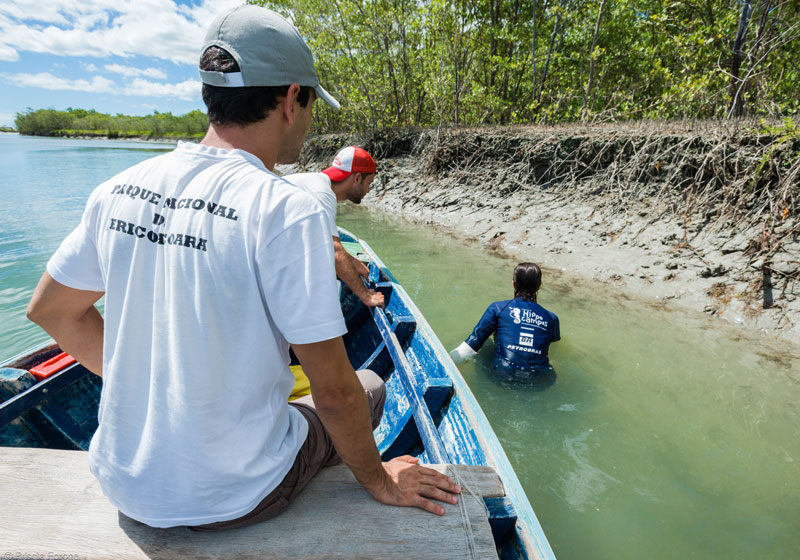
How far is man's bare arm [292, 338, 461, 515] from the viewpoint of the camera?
1086mm

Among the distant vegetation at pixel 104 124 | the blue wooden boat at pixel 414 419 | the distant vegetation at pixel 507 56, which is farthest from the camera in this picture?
the distant vegetation at pixel 104 124

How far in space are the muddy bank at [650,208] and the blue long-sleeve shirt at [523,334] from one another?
3.61m

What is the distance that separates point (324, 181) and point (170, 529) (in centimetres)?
256

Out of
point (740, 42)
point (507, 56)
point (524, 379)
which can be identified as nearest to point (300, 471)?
point (524, 379)

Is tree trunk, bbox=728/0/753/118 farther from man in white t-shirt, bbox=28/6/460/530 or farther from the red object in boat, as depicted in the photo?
the red object in boat

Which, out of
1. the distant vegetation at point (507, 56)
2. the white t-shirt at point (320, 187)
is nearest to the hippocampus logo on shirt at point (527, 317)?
the white t-shirt at point (320, 187)

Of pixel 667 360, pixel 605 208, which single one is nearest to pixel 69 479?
pixel 667 360

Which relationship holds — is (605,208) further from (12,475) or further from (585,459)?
(12,475)

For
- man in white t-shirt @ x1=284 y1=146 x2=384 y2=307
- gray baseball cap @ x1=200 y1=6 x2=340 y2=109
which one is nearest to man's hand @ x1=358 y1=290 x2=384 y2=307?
man in white t-shirt @ x1=284 y1=146 x2=384 y2=307

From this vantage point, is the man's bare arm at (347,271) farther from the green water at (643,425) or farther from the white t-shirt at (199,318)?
the white t-shirt at (199,318)

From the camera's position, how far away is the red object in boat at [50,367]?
8.91 feet

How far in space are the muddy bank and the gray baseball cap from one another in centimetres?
659

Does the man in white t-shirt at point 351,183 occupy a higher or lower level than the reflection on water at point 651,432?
higher

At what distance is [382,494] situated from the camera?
1.38 m
